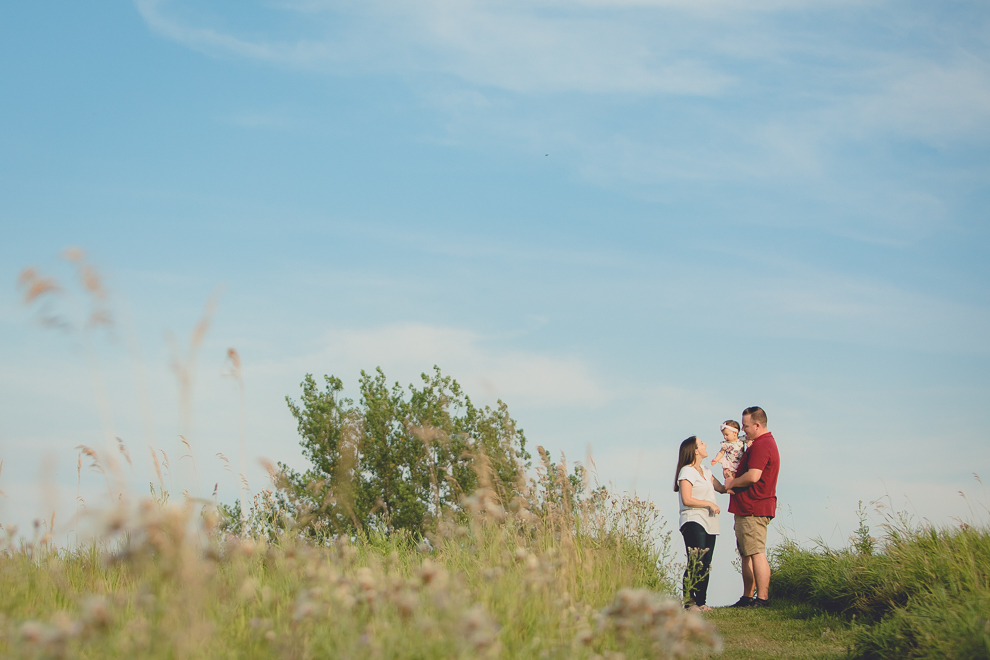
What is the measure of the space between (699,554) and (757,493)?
41.3 inches

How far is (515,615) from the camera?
4301mm

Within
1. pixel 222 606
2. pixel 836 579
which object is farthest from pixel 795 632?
pixel 222 606

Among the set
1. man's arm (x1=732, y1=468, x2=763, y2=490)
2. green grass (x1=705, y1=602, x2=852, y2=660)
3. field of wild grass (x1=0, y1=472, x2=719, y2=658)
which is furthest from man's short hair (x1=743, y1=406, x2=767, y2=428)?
field of wild grass (x1=0, y1=472, x2=719, y2=658)

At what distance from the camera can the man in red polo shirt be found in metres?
8.79

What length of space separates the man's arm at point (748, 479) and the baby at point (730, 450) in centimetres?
81

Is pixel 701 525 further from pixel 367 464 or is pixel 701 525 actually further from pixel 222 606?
pixel 367 464

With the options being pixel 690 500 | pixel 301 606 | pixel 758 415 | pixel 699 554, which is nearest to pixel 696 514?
pixel 690 500

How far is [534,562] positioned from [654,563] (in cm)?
467

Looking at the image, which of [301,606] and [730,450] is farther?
[730,450]

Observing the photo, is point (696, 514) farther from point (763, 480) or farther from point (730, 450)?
point (730, 450)

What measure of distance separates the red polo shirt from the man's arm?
5 cm

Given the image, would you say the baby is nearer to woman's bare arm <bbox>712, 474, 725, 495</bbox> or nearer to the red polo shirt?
woman's bare arm <bbox>712, 474, 725, 495</bbox>

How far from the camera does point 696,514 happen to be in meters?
8.73

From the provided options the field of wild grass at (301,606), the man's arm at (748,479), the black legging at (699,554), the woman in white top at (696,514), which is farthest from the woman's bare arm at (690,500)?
the field of wild grass at (301,606)
